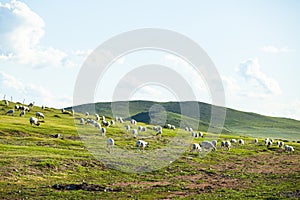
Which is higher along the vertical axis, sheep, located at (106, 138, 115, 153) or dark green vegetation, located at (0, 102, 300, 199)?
sheep, located at (106, 138, 115, 153)

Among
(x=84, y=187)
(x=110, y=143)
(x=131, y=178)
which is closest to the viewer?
(x=84, y=187)

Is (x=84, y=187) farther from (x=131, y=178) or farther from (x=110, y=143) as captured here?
(x=110, y=143)

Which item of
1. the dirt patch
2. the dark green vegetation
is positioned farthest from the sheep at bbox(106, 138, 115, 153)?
the dirt patch

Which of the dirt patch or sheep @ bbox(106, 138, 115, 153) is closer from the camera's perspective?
the dirt patch

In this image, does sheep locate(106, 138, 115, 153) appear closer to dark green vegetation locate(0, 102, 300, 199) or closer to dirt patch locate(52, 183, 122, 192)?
dark green vegetation locate(0, 102, 300, 199)

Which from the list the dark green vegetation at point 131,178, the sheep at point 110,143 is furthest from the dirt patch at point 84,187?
the sheep at point 110,143

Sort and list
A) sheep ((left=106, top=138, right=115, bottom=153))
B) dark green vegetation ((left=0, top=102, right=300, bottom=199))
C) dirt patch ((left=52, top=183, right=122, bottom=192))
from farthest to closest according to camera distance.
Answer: sheep ((left=106, top=138, right=115, bottom=153))
dirt patch ((left=52, top=183, right=122, bottom=192))
dark green vegetation ((left=0, top=102, right=300, bottom=199))

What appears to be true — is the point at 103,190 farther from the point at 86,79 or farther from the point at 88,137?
the point at 88,137

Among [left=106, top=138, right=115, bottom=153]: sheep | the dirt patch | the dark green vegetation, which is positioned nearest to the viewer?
the dark green vegetation

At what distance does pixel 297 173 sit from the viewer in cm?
4803

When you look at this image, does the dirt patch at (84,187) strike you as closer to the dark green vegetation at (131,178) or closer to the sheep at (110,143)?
the dark green vegetation at (131,178)

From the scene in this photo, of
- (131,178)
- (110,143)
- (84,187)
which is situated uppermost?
(110,143)

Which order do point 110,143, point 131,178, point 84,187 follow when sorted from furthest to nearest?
point 110,143 < point 131,178 < point 84,187

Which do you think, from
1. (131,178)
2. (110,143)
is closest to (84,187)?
(131,178)
